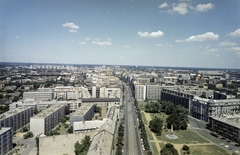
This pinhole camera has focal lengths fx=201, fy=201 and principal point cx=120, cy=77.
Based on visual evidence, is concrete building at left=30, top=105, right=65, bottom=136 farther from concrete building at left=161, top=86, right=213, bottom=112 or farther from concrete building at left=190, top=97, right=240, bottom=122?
concrete building at left=161, top=86, right=213, bottom=112

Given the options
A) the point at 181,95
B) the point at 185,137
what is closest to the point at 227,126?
the point at 185,137

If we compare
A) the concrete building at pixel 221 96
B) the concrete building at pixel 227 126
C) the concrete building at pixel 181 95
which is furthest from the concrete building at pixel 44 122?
the concrete building at pixel 221 96

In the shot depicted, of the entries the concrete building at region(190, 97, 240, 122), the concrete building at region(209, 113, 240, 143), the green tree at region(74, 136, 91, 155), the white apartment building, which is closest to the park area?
the concrete building at region(209, 113, 240, 143)

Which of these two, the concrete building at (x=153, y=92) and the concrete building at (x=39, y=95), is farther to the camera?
the concrete building at (x=153, y=92)

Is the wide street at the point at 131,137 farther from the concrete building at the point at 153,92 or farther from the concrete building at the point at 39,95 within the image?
the concrete building at the point at 39,95

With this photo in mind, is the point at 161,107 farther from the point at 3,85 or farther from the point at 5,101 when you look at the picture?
the point at 3,85

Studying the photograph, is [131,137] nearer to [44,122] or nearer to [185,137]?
[185,137]
